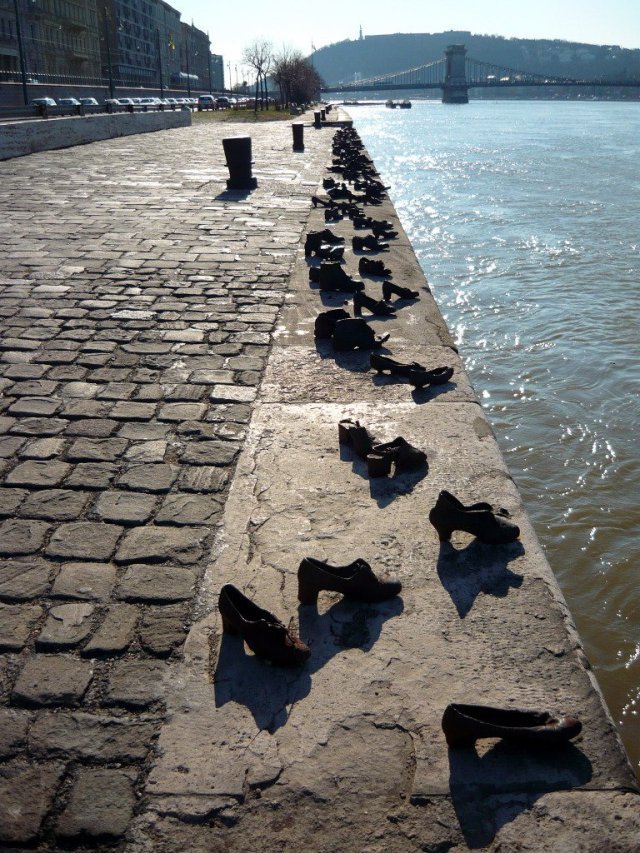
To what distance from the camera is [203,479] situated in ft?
11.1

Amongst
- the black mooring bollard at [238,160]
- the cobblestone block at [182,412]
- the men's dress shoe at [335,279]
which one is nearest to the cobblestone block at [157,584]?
the cobblestone block at [182,412]

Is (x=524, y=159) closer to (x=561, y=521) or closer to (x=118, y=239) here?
(x=118, y=239)

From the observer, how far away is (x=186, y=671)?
2.27m

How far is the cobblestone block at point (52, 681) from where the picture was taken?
2.17m

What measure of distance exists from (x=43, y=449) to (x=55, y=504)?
0.56 m

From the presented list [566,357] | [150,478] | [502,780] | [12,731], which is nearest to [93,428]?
[150,478]

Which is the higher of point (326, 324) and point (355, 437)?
point (326, 324)

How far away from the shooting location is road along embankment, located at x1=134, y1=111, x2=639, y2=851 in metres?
1.81

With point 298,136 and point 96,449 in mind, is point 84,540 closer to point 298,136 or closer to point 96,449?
point 96,449

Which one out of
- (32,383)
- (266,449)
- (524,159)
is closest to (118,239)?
(32,383)

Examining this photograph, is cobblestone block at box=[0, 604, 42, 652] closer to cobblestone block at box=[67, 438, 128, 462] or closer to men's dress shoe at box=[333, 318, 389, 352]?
cobblestone block at box=[67, 438, 128, 462]

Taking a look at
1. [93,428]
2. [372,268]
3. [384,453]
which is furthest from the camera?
[372,268]

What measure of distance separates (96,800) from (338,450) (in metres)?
1.99

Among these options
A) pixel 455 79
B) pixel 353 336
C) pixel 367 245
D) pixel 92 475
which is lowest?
pixel 92 475
